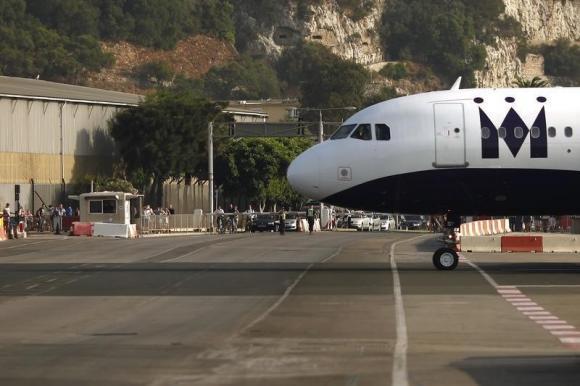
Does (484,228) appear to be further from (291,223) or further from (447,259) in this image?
(447,259)

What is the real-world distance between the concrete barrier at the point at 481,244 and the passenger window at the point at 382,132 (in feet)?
47.8

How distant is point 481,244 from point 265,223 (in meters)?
40.6

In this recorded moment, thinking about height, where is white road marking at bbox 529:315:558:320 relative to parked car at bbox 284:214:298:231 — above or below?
below

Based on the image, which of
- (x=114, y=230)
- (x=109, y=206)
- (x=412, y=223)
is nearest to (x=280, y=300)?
(x=114, y=230)

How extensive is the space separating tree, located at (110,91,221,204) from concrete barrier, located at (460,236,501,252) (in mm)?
63999

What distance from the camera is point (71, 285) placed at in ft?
99.9

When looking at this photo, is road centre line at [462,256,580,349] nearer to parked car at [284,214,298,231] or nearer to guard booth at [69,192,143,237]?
guard booth at [69,192,143,237]

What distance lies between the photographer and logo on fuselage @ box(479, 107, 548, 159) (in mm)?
32500

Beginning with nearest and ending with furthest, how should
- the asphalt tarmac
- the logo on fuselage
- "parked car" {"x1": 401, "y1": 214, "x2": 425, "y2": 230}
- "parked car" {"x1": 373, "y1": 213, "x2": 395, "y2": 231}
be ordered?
the asphalt tarmac → the logo on fuselage → "parked car" {"x1": 373, "y1": 213, "x2": 395, "y2": 231} → "parked car" {"x1": 401, "y1": 214, "x2": 425, "y2": 230}

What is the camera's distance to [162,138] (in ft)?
362

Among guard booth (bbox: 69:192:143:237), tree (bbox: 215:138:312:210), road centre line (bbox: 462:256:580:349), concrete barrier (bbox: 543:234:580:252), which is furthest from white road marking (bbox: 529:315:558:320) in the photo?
tree (bbox: 215:138:312:210)

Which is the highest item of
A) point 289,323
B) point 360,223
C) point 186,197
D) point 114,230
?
point 186,197

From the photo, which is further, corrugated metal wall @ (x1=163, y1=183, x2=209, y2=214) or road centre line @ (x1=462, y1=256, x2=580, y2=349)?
corrugated metal wall @ (x1=163, y1=183, x2=209, y2=214)

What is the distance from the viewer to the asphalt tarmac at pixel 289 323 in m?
15.8
